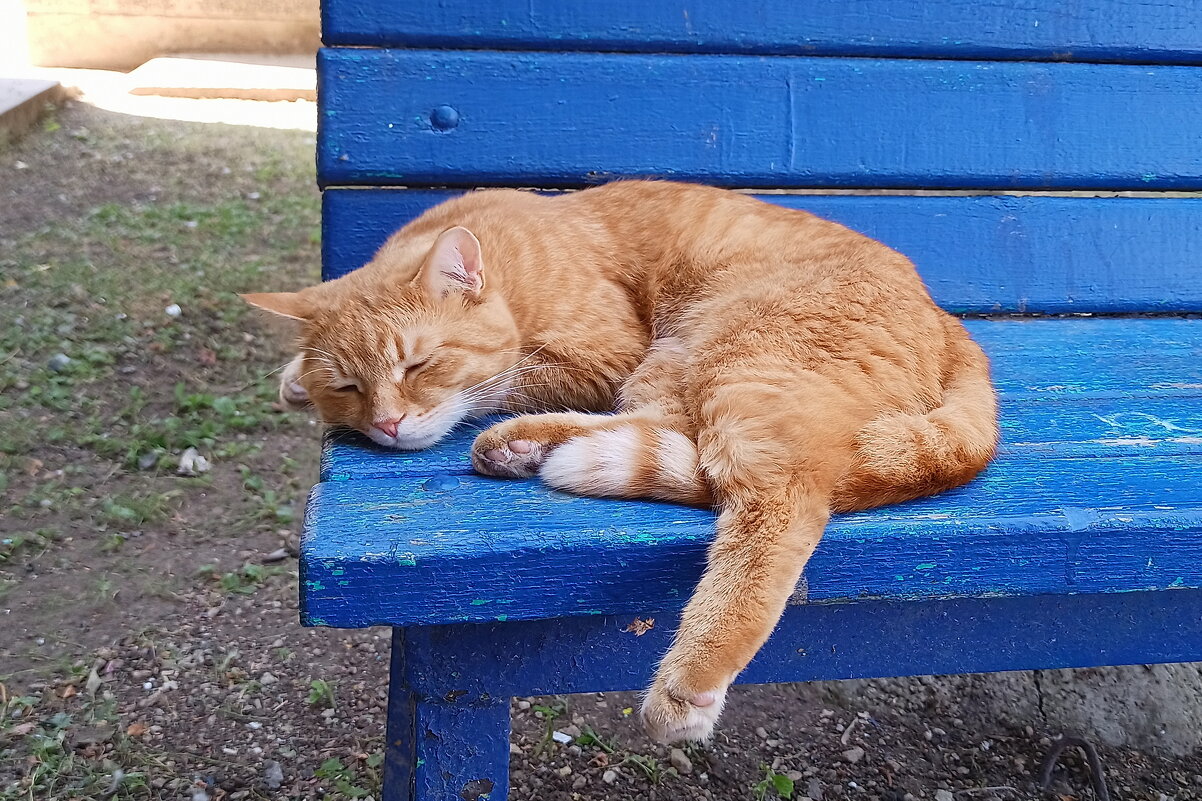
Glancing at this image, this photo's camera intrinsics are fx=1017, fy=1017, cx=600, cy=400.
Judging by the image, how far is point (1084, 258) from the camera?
8.16 ft

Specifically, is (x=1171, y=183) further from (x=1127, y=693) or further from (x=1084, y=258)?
(x=1127, y=693)

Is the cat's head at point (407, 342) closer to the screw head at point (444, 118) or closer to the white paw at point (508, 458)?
the white paw at point (508, 458)

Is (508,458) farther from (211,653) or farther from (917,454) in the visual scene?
(211,653)

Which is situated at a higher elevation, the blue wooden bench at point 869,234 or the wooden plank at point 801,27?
the wooden plank at point 801,27

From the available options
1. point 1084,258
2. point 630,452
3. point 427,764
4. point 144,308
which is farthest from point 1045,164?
point 144,308

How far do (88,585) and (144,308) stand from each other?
63.1 inches

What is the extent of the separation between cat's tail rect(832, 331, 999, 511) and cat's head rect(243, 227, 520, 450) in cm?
74

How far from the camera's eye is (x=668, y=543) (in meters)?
1.30

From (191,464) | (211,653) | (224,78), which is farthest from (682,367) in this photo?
(224,78)

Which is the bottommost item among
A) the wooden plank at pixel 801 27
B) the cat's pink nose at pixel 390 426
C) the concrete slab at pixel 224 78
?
the concrete slab at pixel 224 78

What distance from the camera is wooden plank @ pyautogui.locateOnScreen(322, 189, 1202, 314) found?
244cm

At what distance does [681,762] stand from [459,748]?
3.15 ft

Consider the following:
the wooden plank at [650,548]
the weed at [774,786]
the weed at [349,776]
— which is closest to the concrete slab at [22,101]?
the weed at [349,776]

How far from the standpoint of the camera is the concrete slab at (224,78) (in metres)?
6.61
